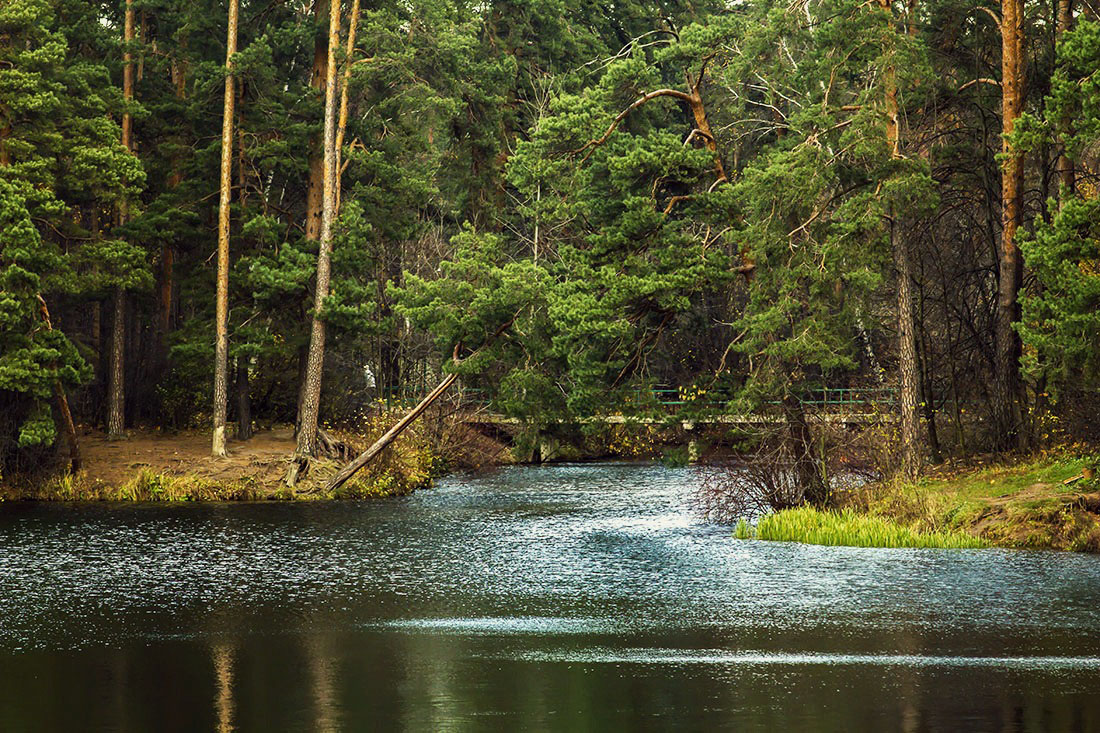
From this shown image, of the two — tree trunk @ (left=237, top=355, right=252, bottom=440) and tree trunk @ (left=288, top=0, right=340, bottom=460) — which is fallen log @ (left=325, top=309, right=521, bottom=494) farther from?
tree trunk @ (left=237, top=355, right=252, bottom=440)

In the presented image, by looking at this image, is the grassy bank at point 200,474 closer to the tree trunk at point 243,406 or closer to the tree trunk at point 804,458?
the tree trunk at point 243,406

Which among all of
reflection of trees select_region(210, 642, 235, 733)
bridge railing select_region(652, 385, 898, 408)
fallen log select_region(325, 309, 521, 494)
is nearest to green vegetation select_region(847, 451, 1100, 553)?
bridge railing select_region(652, 385, 898, 408)

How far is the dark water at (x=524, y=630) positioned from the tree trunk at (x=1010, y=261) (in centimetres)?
516

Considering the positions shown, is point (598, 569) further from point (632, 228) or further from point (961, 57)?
point (961, 57)

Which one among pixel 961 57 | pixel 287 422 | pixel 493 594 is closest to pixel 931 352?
pixel 961 57

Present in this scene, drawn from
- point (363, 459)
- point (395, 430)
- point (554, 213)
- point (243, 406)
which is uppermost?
point (554, 213)

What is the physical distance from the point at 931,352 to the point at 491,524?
10.2 meters

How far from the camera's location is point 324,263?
34844mm

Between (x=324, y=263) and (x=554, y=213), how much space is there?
282 inches

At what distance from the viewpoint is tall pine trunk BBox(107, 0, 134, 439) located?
3628 cm

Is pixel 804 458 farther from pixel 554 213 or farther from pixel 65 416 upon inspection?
pixel 65 416

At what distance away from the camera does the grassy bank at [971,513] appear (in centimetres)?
2261

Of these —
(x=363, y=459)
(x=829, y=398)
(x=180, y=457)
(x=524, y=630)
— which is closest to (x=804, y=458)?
(x=524, y=630)

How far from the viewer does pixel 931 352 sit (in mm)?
29062
